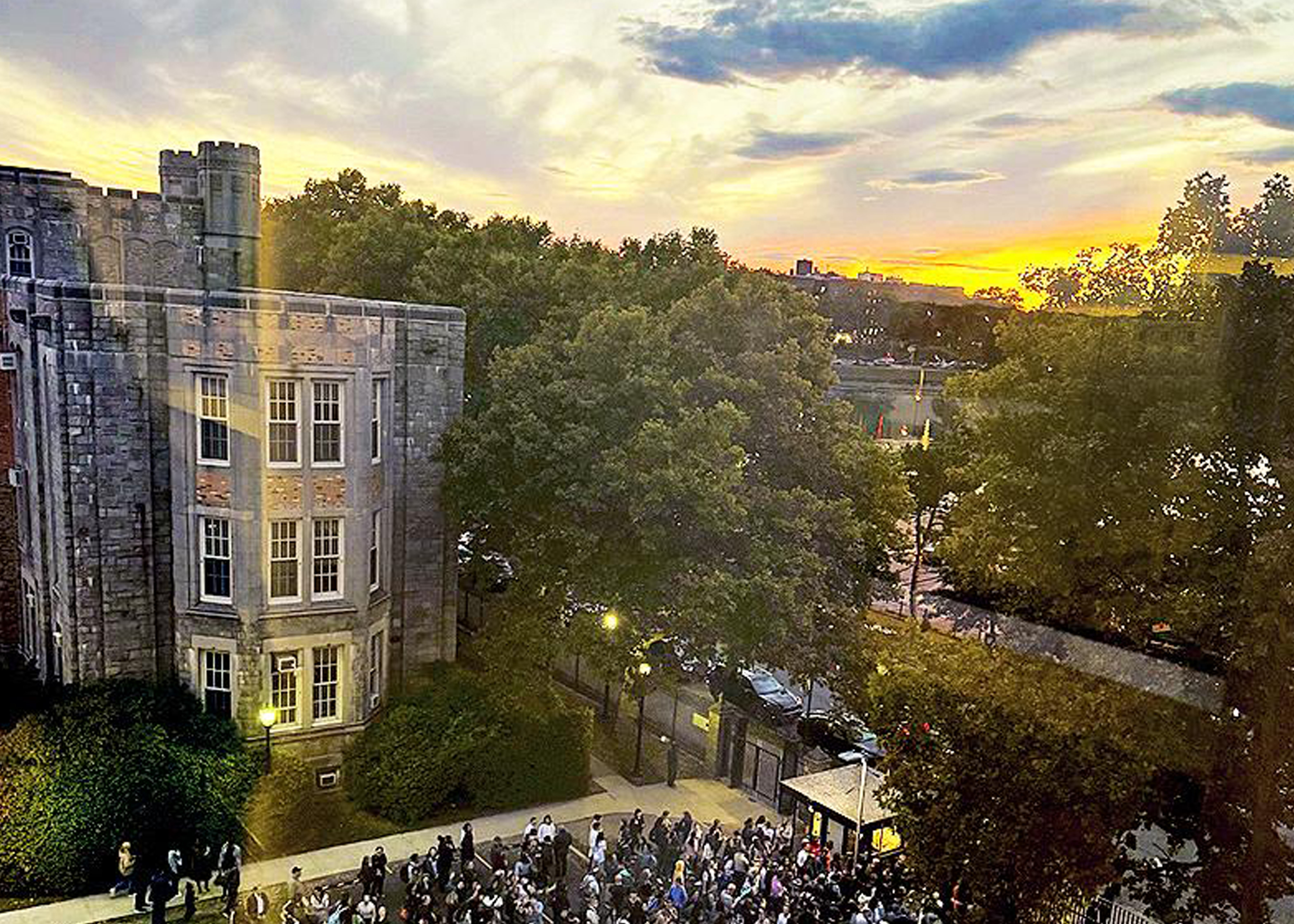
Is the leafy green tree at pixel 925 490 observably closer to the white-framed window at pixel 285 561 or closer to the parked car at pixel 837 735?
the parked car at pixel 837 735

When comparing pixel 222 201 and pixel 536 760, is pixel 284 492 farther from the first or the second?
pixel 222 201

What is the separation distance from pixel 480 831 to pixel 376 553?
7121mm

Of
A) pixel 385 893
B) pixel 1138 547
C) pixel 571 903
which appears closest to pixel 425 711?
pixel 385 893

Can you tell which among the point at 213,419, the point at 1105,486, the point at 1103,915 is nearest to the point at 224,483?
the point at 213,419

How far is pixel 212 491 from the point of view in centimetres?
2227

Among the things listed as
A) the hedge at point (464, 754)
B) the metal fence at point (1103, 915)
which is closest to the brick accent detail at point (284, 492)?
the hedge at point (464, 754)

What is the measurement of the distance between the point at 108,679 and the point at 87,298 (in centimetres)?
834

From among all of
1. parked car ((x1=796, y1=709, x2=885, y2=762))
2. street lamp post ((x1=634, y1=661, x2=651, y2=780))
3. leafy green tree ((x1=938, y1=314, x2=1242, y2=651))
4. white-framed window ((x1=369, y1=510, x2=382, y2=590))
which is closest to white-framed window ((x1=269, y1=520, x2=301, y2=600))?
white-framed window ((x1=369, y1=510, x2=382, y2=590))

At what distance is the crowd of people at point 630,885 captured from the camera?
667 inches

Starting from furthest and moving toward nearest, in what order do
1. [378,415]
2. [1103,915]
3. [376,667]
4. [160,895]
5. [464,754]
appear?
[376,667] < [378,415] < [464,754] < [1103,915] < [160,895]

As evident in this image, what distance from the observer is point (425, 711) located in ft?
77.3

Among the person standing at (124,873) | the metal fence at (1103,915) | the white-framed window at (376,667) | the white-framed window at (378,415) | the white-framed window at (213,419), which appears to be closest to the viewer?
the metal fence at (1103,915)

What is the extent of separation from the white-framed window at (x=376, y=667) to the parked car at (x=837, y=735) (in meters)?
12.0

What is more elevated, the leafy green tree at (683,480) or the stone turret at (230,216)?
→ the stone turret at (230,216)
